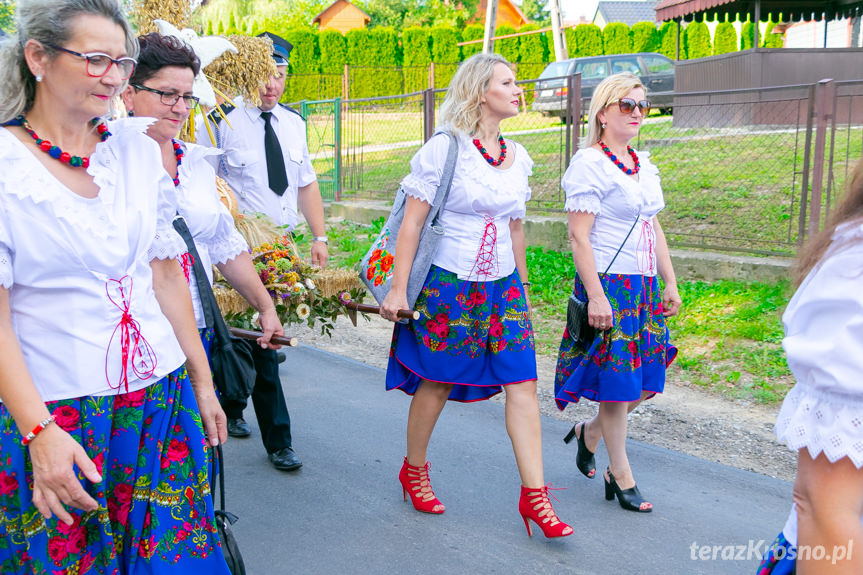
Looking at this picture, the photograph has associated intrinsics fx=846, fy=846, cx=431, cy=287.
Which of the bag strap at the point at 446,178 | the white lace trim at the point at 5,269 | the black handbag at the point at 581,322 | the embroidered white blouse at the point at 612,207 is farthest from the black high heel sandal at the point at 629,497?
the white lace trim at the point at 5,269

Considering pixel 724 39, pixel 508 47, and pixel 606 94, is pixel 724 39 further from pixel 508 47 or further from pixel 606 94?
pixel 606 94

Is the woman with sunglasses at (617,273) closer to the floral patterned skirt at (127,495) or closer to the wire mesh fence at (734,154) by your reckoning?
the floral patterned skirt at (127,495)

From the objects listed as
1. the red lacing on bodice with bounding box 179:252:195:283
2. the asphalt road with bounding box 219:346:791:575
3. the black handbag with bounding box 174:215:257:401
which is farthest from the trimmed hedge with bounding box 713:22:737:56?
the red lacing on bodice with bounding box 179:252:195:283

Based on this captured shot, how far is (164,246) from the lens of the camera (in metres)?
2.38

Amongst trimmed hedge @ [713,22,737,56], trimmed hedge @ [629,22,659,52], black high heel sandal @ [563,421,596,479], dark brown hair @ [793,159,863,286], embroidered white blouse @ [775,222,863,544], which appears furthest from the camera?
trimmed hedge @ [629,22,659,52]

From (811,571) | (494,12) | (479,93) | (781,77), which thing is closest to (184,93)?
(479,93)

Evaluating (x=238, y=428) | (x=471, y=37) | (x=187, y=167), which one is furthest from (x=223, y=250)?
(x=471, y=37)

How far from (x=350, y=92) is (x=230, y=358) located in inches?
1044

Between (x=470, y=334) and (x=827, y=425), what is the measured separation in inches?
90.4

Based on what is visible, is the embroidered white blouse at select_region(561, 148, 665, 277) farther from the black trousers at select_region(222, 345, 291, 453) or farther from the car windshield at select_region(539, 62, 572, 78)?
the car windshield at select_region(539, 62, 572, 78)

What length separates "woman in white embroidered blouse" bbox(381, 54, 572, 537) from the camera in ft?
12.3

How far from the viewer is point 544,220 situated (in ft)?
30.6

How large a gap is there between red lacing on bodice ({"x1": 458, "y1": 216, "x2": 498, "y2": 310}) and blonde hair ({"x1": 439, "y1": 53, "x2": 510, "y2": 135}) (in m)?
0.45

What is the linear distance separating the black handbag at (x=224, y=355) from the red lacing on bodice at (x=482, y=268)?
3.21 ft
